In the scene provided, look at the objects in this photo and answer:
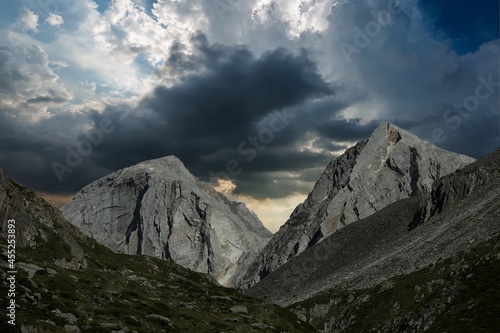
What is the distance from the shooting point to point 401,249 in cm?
19512

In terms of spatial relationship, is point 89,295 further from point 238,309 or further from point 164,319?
point 238,309

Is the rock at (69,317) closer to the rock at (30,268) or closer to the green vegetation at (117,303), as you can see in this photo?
the green vegetation at (117,303)

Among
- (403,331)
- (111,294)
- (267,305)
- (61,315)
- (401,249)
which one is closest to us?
(61,315)

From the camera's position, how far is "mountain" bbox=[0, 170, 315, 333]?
53.3 m

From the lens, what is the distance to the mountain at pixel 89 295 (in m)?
53.3

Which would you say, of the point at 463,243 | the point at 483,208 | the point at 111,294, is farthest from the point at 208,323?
the point at 483,208

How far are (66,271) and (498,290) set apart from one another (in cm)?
6010

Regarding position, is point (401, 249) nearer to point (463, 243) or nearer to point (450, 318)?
point (463, 243)

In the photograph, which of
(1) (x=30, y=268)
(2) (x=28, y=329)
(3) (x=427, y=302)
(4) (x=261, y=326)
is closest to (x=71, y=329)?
(2) (x=28, y=329)

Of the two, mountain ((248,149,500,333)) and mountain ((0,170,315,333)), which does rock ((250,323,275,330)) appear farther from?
mountain ((248,149,500,333))

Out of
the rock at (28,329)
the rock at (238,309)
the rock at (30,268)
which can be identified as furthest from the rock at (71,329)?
the rock at (238,309)

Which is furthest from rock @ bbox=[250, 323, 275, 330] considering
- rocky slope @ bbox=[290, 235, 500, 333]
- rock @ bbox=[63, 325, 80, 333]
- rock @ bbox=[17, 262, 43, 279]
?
rock @ bbox=[63, 325, 80, 333]

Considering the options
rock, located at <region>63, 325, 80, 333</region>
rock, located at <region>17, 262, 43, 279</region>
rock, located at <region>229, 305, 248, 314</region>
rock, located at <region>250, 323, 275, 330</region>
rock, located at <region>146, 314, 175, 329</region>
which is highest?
rock, located at <region>17, 262, 43, 279</region>

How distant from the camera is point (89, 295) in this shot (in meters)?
66.1
